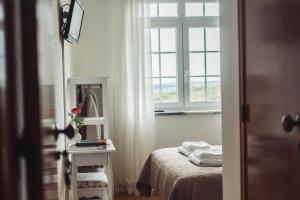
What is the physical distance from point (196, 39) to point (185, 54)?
0.25 m

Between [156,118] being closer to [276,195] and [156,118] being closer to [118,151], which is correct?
[118,151]

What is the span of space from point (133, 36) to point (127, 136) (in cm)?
126

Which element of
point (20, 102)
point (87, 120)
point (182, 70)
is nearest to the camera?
point (20, 102)

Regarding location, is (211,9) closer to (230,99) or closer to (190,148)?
(190,148)

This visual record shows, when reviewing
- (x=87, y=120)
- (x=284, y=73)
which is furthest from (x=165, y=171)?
(x=284, y=73)

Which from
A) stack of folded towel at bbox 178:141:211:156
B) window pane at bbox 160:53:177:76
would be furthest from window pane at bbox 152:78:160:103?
stack of folded towel at bbox 178:141:211:156

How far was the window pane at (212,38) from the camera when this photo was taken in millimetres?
5348

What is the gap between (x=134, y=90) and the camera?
4984 millimetres

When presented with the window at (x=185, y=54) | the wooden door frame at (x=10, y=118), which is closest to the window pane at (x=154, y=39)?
the window at (x=185, y=54)

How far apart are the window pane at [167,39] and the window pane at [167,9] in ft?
0.64

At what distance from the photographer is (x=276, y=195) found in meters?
1.62

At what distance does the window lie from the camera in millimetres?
5277

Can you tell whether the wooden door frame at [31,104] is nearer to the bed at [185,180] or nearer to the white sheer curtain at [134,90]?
the bed at [185,180]

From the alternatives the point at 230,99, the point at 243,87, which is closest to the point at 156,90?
the point at 230,99
